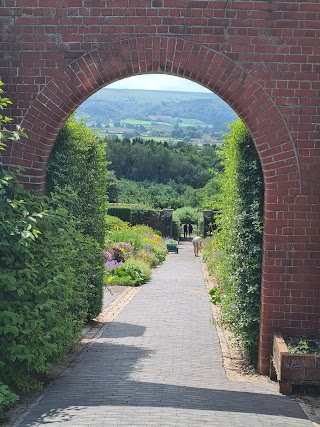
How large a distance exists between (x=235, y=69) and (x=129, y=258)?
14.6 m

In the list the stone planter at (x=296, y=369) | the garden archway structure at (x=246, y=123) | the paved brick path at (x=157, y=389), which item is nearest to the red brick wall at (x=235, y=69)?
the garden archway structure at (x=246, y=123)

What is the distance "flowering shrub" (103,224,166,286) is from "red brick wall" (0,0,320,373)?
7045 mm

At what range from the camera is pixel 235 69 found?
7.84 m

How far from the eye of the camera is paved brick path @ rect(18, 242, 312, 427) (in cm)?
619

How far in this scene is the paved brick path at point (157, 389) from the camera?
6191 mm

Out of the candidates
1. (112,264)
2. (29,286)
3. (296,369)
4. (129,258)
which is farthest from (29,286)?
(129,258)

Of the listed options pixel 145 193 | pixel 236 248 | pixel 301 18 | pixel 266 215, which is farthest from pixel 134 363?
pixel 145 193

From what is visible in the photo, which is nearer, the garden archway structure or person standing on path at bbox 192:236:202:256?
the garden archway structure

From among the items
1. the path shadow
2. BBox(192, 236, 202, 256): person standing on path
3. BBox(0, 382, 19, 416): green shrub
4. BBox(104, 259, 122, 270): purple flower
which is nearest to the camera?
BBox(0, 382, 19, 416): green shrub

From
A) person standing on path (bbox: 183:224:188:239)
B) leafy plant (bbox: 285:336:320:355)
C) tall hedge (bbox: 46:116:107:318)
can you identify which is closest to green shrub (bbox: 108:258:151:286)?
tall hedge (bbox: 46:116:107:318)

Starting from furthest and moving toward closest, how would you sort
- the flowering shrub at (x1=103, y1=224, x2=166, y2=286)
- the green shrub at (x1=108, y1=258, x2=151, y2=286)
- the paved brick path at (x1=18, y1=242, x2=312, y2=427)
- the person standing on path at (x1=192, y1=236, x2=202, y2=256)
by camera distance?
the person standing on path at (x1=192, y1=236, x2=202, y2=256) → the flowering shrub at (x1=103, y1=224, x2=166, y2=286) → the green shrub at (x1=108, y1=258, x2=151, y2=286) → the paved brick path at (x1=18, y1=242, x2=312, y2=427)

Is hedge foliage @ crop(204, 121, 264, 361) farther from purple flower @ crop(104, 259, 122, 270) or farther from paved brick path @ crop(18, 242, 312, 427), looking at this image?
purple flower @ crop(104, 259, 122, 270)

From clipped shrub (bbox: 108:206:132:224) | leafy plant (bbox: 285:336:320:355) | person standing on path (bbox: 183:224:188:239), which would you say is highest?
clipped shrub (bbox: 108:206:132:224)

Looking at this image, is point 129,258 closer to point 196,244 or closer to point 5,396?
point 196,244
